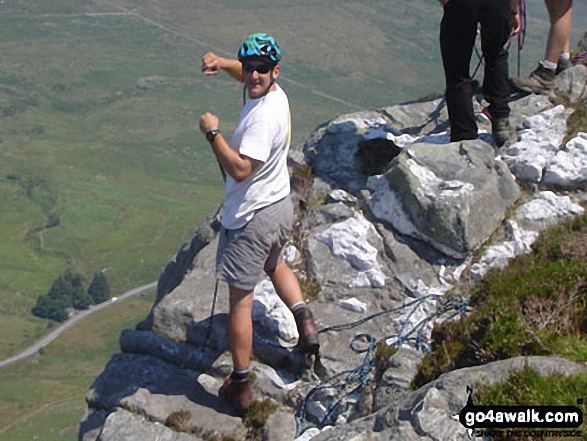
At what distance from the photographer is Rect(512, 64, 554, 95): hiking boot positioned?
13.6 metres

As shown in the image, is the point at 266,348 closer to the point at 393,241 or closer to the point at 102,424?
the point at 102,424

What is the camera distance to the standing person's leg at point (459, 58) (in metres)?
11.0

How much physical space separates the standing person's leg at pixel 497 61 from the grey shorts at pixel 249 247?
4892 millimetres

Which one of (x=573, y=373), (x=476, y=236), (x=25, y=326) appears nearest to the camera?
(x=573, y=373)

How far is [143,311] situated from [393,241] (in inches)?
5681

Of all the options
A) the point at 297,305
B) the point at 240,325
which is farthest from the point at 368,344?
the point at 240,325

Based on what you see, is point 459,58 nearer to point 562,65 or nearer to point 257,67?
point 562,65

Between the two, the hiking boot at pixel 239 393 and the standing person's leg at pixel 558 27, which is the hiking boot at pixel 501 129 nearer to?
the standing person's leg at pixel 558 27

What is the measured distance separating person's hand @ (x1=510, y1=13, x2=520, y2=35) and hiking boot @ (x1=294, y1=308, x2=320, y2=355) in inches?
224

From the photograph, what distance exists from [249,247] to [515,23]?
667cm

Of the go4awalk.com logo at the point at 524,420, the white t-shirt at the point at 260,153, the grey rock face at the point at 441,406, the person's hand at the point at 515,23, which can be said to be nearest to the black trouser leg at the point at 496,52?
the person's hand at the point at 515,23

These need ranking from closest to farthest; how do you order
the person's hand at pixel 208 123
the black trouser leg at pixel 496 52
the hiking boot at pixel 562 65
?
the person's hand at pixel 208 123, the black trouser leg at pixel 496 52, the hiking boot at pixel 562 65

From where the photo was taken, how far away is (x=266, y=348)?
927cm

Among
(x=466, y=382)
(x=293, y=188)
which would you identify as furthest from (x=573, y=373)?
(x=293, y=188)
